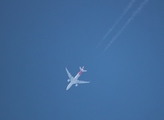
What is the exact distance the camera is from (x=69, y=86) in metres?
32.8

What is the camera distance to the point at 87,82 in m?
33.2

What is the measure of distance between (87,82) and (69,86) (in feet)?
8.21

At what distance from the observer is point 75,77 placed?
32750 millimetres

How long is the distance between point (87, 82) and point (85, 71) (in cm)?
159

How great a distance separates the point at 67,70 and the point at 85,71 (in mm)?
2425

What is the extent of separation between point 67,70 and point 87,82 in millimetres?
3258

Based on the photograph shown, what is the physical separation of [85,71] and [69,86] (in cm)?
293

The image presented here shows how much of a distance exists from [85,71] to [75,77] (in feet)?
5.11

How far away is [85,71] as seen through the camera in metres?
32.8
